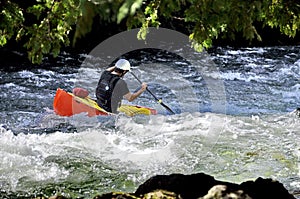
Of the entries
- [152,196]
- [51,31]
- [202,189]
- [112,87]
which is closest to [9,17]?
[51,31]

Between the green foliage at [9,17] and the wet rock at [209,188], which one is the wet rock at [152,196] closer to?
the wet rock at [209,188]

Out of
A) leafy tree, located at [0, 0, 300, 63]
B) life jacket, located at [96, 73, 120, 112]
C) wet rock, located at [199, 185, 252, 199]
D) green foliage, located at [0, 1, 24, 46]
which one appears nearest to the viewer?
leafy tree, located at [0, 0, 300, 63]

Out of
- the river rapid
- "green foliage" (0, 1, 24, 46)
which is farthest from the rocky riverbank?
the river rapid

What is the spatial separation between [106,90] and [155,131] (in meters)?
1.19

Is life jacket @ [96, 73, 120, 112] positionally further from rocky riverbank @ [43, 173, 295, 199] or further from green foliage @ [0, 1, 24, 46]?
rocky riverbank @ [43, 173, 295, 199]

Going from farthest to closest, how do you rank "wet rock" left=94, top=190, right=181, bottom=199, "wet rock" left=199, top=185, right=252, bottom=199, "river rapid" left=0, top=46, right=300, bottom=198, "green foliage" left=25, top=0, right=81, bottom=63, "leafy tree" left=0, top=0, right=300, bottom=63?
"river rapid" left=0, top=46, right=300, bottom=198
"green foliage" left=25, top=0, right=81, bottom=63
"wet rock" left=94, top=190, right=181, bottom=199
"wet rock" left=199, top=185, right=252, bottom=199
"leafy tree" left=0, top=0, right=300, bottom=63

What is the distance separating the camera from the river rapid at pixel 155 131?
554 centimetres

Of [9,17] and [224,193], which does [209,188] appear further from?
[9,17]

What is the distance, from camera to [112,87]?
26.7ft

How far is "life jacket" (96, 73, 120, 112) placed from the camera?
8.15 meters

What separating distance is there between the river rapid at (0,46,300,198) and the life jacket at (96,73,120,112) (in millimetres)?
301

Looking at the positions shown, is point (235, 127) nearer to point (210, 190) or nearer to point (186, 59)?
point (210, 190)

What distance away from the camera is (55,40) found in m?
4.08

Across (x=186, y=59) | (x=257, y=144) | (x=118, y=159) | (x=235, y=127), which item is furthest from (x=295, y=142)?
(x=186, y=59)
